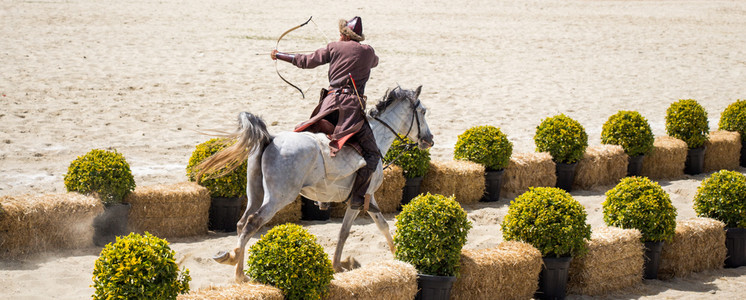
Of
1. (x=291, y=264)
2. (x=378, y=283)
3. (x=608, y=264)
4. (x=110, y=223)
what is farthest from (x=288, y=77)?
(x=291, y=264)

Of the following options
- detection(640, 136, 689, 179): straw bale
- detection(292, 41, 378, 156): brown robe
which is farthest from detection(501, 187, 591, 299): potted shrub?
detection(640, 136, 689, 179): straw bale

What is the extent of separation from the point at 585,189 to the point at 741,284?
4.39 m

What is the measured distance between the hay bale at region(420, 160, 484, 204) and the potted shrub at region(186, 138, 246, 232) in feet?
10.1

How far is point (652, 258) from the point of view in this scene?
31.3ft

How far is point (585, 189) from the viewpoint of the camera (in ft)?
45.6

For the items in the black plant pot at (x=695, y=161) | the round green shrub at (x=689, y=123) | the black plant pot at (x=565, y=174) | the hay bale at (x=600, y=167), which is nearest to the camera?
the black plant pot at (x=565, y=174)

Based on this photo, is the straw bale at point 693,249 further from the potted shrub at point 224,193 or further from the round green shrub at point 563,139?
the potted shrub at point 224,193

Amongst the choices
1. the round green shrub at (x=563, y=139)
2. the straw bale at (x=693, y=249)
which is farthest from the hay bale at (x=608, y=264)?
the round green shrub at (x=563, y=139)

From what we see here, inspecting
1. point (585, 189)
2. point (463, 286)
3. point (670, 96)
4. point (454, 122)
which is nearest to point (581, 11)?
point (670, 96)

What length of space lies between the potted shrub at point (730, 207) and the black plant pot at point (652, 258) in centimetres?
126

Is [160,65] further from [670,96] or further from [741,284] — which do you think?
[741,284]

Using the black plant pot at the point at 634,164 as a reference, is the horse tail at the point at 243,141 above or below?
above

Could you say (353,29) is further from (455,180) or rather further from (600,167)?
(600,167)

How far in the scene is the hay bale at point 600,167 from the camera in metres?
13.8
